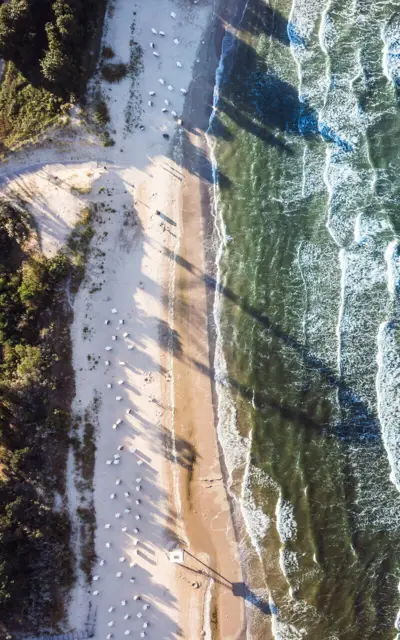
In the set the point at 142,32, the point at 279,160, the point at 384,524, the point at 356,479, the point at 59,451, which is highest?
the point at 142,32

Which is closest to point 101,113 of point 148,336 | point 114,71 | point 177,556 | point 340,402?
point 114,71

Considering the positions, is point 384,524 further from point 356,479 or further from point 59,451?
point 59,451

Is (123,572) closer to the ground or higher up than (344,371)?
closer to the ground

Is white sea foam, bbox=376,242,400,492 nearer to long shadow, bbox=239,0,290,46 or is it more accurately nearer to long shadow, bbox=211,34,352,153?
long shadow, bbox=211,34,352,153

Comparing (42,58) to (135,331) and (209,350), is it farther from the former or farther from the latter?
(209,350)

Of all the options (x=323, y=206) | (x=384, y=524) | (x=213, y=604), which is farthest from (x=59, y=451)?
(x=323, y=206)

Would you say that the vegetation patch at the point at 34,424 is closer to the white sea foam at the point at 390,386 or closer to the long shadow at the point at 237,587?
the long shadow at the point at 237,587
